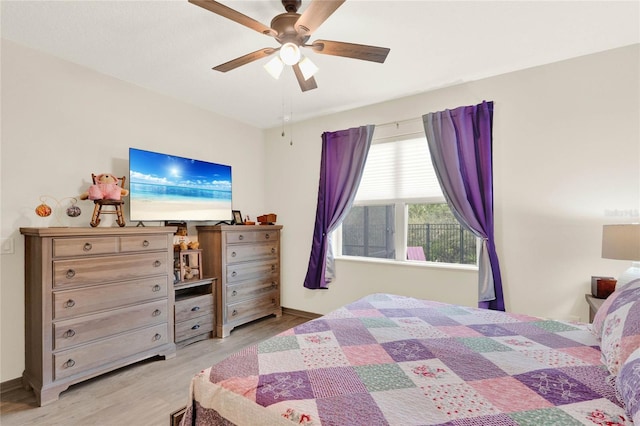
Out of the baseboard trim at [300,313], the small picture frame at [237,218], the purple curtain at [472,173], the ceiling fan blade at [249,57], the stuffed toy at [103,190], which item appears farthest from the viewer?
the baseboard trim at [300,313]

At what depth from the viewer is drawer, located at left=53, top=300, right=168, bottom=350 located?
2143 mm

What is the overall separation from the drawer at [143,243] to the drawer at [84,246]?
7 cm

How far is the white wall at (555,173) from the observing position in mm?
2328

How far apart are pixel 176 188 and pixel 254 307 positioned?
1.64 m

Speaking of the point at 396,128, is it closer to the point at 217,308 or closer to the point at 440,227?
the point at 440,227

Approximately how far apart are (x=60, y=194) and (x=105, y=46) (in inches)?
48.6

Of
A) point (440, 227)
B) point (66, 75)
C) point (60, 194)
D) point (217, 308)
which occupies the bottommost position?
point (217, 308)

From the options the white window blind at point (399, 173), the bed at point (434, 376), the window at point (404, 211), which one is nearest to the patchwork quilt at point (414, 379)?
the bed at point (434, 376)

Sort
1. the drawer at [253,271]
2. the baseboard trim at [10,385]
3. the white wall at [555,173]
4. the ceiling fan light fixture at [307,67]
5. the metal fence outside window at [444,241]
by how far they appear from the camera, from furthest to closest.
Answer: the drawer at [253,271] → the metal fence outside window at [444,241] → the white wall at [555,173] → the baseboard trim at [10,385] → the ceiling fan light fixture at [307,67]

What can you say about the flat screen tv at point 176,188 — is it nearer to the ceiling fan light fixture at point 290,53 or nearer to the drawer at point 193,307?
the drawer at point 193,307

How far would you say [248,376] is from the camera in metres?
1.19

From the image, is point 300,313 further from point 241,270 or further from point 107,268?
point 107,268

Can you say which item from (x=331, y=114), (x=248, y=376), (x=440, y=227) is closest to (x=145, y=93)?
(x=331, y=114)

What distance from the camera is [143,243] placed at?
2.61 metres
